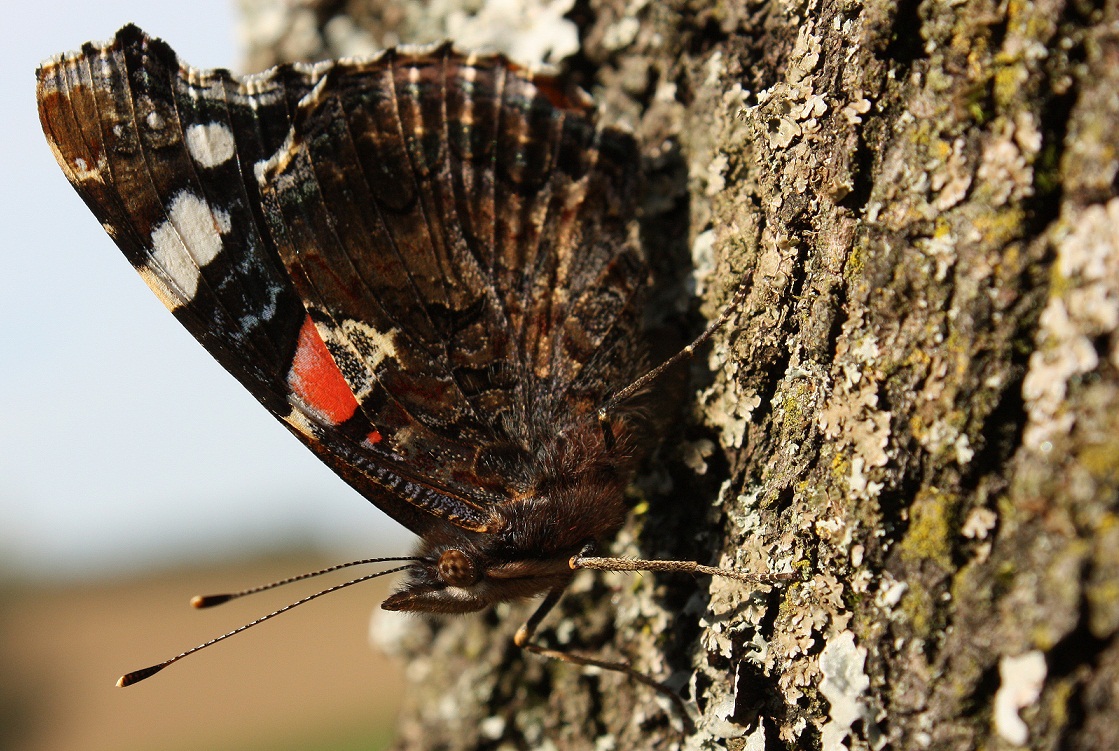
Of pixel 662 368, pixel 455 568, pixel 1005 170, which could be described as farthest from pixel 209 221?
pixel 1005 170

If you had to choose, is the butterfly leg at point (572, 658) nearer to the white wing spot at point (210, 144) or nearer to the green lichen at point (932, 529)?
the green lichen at point (932, 529)

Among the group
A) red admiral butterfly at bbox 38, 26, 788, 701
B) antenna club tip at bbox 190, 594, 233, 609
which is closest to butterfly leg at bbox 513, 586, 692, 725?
red admiral butterfly at bbox 38, 26, 788, 701

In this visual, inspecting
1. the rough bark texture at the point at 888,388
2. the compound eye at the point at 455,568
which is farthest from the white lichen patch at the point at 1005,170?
the compound eye at the point at 455,568

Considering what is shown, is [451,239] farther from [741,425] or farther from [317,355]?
[741,425]

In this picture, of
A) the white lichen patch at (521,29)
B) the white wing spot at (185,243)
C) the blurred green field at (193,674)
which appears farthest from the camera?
the blurred green field at (193,674)

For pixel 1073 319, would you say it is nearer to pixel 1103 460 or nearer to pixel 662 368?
pixel 1103 460

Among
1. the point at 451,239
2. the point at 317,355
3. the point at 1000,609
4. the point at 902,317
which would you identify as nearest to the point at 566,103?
the point at 451,239
